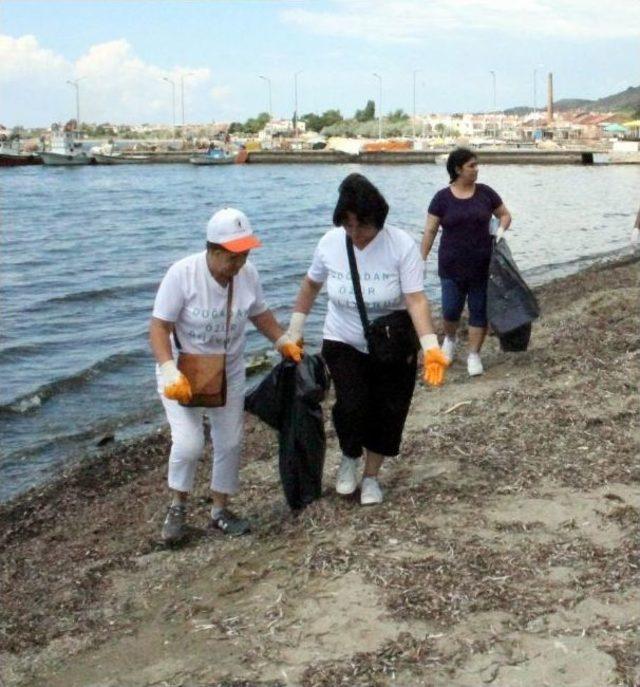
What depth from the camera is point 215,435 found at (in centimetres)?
531

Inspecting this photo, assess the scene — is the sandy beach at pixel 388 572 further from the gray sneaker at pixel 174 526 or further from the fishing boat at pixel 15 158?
the fishing boat at pixel 15 158

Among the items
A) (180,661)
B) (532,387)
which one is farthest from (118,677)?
(532,387)

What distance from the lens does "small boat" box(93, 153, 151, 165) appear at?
96000 mm

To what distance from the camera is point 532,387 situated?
7.49m

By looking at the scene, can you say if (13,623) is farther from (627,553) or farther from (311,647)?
(627,553)

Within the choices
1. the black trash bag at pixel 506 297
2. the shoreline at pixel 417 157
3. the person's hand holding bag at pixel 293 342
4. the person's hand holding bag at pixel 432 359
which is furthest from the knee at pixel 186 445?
the shoreline at pixel 417 157

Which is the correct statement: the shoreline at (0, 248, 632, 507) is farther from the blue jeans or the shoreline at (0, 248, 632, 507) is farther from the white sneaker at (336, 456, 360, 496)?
the white sneaker at (336, 456, 360, 496)

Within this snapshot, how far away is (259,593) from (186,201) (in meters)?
43.2

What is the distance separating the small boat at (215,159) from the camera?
94062 mm

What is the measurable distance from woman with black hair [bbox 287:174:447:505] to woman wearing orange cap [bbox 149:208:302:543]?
0.27 metres

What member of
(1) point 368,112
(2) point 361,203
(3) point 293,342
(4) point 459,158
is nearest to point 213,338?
(3) point 293,342

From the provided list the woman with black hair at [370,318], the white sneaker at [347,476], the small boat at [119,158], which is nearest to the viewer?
the woman with black hair at [370,318]

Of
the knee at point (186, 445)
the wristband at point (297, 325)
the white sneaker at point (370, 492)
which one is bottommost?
the white sneaker at point (370, 492)

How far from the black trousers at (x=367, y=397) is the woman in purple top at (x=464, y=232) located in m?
2.52
